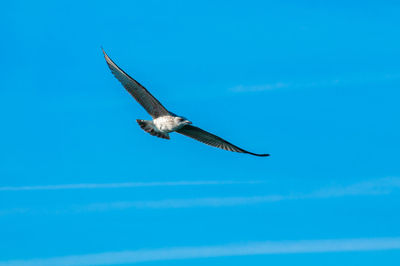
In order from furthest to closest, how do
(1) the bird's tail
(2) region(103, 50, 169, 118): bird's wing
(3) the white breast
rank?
(1) the bird's tail → (3) the white breast → (2) region(103, 50, 169, 118): bird's wing

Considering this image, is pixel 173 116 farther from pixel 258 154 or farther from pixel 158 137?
pixel 258 154

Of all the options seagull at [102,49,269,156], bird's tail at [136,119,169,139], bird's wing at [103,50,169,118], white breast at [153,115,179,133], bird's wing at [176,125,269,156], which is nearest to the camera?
bird's wing at [103,50,169,118]

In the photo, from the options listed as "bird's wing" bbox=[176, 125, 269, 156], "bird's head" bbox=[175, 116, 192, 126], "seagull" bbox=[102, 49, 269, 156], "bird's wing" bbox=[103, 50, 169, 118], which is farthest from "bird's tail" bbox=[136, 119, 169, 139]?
"bird's wing" bbox=[176, 125, 269, 156]

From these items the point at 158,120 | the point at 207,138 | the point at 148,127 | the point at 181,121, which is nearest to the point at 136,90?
the point at 158,120

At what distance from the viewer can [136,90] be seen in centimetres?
4844

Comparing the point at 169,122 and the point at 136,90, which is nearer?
the point at 136,90

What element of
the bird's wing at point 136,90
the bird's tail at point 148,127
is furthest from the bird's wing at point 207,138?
the bird's wing at point 136,90

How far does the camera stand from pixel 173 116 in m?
49.6

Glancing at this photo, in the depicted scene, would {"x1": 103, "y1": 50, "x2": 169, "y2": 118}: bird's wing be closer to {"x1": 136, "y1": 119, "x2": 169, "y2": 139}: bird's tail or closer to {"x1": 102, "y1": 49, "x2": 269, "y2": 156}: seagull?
{"x1": 102, "y1": 49, "x2": 269, "y2": 156}: seagull

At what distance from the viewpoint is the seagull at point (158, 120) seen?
48.3 metres

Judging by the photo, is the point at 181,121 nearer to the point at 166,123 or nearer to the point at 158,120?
the point at 166,123

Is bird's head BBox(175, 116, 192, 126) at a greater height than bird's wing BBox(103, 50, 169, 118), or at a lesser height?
lesser

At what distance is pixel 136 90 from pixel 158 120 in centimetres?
223

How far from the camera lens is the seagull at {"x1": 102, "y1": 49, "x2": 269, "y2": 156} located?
158 ft
